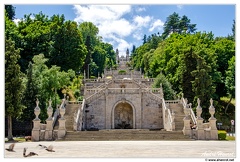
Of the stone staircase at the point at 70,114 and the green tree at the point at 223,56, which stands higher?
the green tree at the point at 223,56

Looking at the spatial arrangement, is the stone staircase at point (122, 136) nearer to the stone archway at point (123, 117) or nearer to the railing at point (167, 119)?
the railing at point (167, 119)

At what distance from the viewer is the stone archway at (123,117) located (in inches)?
1753

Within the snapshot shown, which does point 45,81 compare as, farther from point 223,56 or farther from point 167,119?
point 223,56

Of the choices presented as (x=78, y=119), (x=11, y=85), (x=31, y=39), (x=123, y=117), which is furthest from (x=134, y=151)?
(x=31, y=39)

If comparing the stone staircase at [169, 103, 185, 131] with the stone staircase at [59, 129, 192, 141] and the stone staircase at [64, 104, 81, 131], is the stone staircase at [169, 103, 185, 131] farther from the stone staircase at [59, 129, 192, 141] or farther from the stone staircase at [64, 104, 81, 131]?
the stone staircase at [64, 104, 81, 131]

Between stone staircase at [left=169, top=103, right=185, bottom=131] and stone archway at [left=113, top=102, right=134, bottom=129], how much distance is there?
552 centimetres

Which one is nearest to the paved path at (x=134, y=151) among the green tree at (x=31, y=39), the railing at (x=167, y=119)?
the railing at (x=167, y=119)

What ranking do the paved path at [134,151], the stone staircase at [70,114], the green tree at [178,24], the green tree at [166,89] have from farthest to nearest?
the green tree at [178,24]
the green tree at [166,89]
the stone staircase at [70,114]
the paved path at [134,151]

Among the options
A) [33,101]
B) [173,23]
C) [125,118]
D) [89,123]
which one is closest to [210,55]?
[125,118]

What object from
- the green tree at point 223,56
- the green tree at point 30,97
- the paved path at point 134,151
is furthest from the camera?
the green tree at point 223,56

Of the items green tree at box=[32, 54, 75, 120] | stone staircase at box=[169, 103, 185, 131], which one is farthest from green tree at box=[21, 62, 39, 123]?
stone staircase at box=[169, 103, 185, 131]

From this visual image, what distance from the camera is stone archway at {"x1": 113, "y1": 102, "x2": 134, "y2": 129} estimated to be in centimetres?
4453

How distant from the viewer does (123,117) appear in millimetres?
44875

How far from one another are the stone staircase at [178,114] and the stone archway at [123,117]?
5.52 meters
